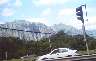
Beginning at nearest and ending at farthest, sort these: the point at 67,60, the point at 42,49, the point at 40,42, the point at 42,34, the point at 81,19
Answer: the point at 67,60
the point at 81,19
the point at 42,49
the point at 40,42
the point at 42,34

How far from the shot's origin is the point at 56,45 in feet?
155

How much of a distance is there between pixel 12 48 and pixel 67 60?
116 feet

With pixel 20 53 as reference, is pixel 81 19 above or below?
above

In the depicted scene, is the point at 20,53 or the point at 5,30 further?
the point at 5,30

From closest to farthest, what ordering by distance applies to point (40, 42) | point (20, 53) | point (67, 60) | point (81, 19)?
point (67, 60), point (81, 19), point (20, 53), point (40, 42)

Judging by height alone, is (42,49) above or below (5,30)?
below

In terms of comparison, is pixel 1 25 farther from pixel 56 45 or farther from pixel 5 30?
pixel 56 45

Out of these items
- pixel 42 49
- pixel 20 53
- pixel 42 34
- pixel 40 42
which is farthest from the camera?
pixel 42 34

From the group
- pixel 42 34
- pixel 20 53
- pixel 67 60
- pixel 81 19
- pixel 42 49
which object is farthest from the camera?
pixel 42 34

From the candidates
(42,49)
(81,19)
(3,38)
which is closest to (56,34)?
(42,49)

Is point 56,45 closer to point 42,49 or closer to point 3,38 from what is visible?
point 42,49

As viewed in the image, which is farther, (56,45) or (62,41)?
(62,41)

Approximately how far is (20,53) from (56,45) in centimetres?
749

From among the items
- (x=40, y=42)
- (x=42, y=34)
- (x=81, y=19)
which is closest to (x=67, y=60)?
(x=81, y=19)
